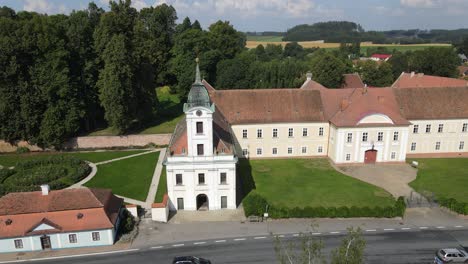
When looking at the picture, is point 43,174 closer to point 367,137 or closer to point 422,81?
point 367,137

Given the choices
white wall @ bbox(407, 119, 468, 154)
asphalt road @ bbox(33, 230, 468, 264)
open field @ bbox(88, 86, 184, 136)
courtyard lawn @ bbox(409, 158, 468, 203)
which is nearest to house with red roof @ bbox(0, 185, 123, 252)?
asphalt road @ bbox(33, 230, 468, 264)

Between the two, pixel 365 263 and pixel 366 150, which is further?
pixel 366 150

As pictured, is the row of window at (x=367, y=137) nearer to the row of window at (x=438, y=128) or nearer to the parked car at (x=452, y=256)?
the row of window at (x=438, y=128)

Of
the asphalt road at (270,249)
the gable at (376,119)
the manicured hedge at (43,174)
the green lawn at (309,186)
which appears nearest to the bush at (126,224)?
the asphalt road at (270,249)

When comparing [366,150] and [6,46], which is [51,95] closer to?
[6,46]

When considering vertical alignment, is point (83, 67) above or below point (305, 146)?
above

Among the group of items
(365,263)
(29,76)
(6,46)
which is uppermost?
(6,46)

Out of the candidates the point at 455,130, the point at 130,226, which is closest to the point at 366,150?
the point at 455,130
